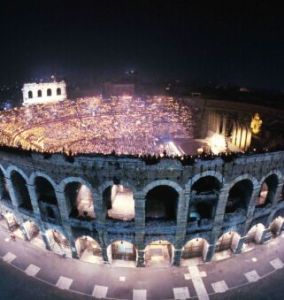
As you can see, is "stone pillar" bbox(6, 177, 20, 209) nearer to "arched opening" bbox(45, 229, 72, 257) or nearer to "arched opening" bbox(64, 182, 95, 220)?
"arched opening" bbox(45, 229, 72, 257)

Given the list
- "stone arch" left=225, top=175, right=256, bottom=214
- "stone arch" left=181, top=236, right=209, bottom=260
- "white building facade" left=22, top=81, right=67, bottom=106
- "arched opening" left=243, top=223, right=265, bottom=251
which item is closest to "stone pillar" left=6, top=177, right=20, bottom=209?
A: "stone arch" left=181, top=236, right=209, bottom=260

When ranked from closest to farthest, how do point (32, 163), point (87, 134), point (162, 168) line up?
point (162, 168) → point (32, 163) → point (87, 134)

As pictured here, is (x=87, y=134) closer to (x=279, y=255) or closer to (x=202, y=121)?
(x=202, y=121)


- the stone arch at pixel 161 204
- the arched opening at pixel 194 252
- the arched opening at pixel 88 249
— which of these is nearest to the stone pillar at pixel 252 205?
the arched opening at pixel 194 252

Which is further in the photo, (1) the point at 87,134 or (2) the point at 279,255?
(1) the point at 87,134

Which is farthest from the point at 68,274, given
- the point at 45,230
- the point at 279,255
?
the point at 279,255

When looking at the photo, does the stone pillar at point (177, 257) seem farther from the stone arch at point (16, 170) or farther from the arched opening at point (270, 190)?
the stone arch at point (16, 170)
